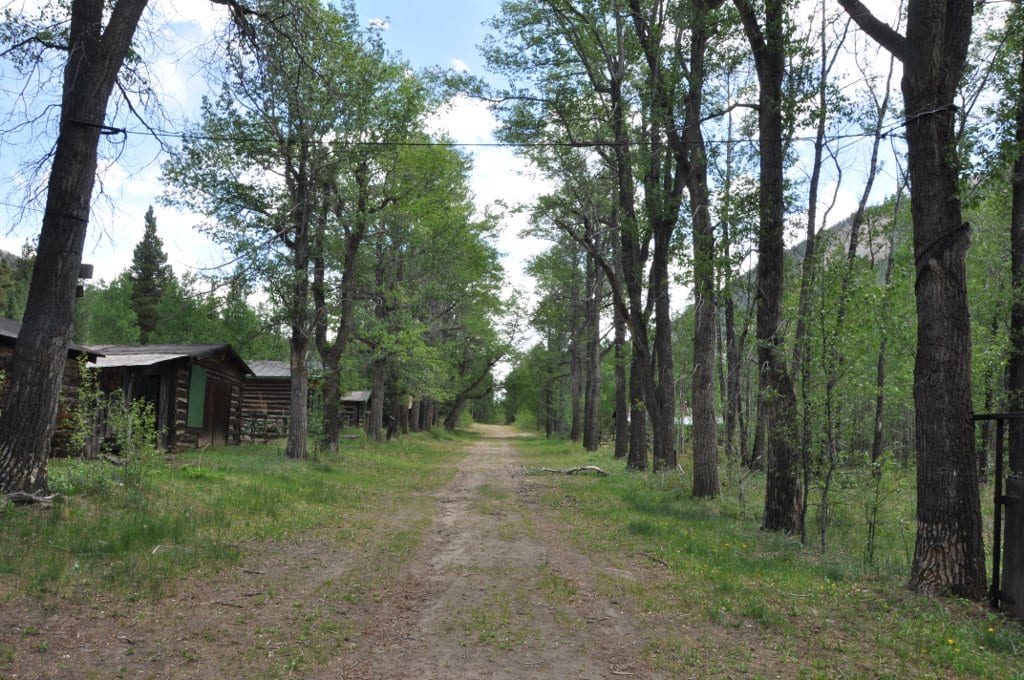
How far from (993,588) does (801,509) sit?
3718mm

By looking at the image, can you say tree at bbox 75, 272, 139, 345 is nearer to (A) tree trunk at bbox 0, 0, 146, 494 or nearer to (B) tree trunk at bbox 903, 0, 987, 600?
(A) tree trunk at bbox 0, 0, 146, 494

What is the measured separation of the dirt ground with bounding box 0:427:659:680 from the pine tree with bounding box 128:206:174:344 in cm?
5874

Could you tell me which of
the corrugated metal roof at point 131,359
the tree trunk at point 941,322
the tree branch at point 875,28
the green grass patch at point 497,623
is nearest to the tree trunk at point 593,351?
the corrugated metal roof at point 131,359

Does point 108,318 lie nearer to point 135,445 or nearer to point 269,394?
point 269,394

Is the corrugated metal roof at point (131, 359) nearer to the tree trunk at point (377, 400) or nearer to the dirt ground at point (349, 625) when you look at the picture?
the tree trunk at point (377, 400)

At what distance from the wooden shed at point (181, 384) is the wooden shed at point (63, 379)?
32.3 inches

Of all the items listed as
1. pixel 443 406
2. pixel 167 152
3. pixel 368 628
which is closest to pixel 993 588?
pixel 368 628

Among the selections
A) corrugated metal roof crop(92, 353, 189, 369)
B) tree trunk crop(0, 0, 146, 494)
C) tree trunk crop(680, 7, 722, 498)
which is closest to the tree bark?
tree trunk crop(680, 7, 722, 498)

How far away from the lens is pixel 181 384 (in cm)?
2147

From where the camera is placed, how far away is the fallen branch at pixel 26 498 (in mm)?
7332

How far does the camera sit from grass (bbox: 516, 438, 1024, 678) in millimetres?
4988

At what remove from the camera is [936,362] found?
22.6ft

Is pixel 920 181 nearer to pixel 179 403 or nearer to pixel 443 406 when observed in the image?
pixel 179 403

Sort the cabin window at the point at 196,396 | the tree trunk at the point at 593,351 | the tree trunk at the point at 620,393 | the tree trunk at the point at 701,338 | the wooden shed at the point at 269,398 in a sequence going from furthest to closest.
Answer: the wooden shed at the point at 269,398, the tree trunk at the point at 593,351, the tree trunk at the point at 620,393, the cabin window at the point at 196,396, the tree trunk at the point at 701,338
